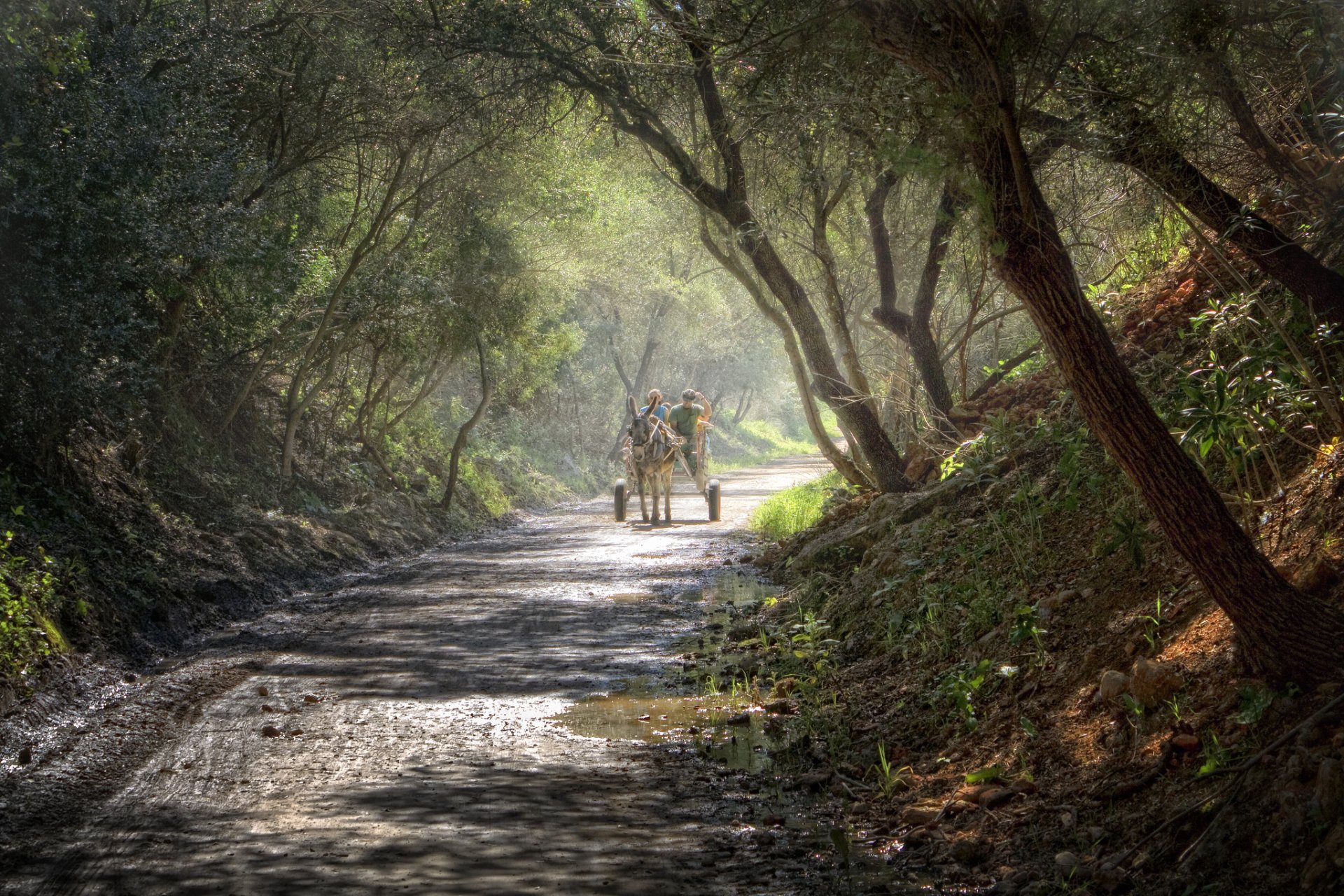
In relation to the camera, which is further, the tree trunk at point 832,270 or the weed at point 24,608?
the tree trunk at point 832,270

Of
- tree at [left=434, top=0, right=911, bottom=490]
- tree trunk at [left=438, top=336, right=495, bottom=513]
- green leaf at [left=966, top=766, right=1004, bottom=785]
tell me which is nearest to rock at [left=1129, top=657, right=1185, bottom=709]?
green leaf at [left=966, top=766, right=1004, bottom=785]

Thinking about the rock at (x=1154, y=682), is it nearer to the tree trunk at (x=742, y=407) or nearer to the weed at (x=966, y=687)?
the weed at (x=966, y=687)

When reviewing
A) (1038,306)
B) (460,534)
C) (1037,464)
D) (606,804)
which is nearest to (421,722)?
(606,804)

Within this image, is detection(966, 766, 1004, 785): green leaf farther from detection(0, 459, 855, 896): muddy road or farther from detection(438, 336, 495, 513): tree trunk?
detection(438, 336, 495, 513): tree trunk

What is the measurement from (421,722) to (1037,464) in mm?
5356

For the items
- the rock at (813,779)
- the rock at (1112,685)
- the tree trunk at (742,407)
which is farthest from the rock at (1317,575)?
the tree trunk at (742,407)

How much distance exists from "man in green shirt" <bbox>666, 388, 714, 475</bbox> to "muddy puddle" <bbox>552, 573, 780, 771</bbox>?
43.0 ft

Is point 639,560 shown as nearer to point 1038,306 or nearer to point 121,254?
point 121,254

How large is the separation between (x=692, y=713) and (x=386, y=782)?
2229mm

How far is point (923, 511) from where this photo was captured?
10766mm

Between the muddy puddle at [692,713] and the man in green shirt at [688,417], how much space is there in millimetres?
13114

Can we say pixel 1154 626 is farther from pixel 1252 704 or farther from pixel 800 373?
pixel 800 373

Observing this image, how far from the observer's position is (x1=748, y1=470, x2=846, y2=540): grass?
17344mm

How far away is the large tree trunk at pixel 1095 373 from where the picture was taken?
4.70 meters
